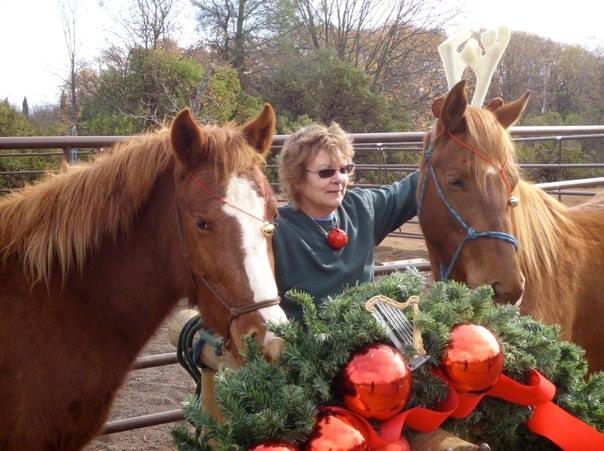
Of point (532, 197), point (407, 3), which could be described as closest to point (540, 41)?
point (407, 3)

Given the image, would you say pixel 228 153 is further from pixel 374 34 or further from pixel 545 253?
pixel 374 34

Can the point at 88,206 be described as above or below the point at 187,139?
below

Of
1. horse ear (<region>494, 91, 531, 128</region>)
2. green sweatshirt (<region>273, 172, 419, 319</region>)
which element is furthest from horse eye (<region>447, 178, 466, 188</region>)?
horse ear (<region>494, 91, 531, 128</region>)

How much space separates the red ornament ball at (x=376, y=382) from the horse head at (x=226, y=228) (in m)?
0.65

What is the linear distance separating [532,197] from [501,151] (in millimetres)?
401

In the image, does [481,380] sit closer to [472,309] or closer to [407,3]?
[472,309]

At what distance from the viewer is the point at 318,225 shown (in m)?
2.41

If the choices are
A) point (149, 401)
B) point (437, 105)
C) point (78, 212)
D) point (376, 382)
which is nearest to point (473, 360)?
point (376, 382)

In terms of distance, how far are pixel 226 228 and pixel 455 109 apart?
108 centimetres

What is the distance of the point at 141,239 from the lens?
223cm

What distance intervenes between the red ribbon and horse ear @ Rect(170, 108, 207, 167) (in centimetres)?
117

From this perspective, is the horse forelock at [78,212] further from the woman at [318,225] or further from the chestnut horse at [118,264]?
the woman at [318,225]

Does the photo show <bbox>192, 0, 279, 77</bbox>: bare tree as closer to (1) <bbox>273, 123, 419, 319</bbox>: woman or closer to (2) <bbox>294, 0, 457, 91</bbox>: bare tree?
(2) <bbox>294, 0, 457, 91</bbox>: bare tree

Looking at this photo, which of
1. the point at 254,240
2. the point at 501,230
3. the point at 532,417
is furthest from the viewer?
the point at 501,230
